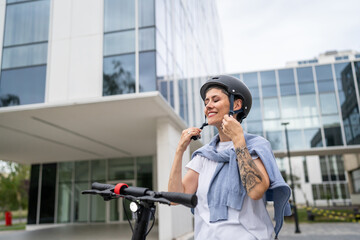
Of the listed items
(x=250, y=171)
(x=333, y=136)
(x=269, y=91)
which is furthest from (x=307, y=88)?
(x=250, y=171)

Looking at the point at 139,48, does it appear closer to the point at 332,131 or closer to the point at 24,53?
the point at 24,53

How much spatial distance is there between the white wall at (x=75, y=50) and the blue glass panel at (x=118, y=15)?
20 centimetres

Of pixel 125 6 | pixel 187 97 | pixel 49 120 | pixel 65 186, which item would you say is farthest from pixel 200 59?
pixel 65 186

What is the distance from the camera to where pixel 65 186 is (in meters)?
20.5

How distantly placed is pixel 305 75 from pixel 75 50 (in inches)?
746

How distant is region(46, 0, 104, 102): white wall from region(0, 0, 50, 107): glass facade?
291mm

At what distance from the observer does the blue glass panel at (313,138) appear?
73.4 feet

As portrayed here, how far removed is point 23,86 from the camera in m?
10.1

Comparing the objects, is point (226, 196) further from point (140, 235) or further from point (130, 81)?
point (130, 81)

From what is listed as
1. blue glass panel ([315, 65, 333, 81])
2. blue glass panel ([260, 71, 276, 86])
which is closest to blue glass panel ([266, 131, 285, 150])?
blue glass panel ([260, 71, 276, 86])

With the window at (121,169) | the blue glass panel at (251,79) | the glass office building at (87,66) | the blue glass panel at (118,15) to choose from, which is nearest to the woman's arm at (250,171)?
the glass office building at (87,66)

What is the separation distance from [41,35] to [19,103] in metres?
2.40

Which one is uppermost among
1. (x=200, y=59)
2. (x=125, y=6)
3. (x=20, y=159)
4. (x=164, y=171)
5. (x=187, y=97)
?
(x=200, y=59)

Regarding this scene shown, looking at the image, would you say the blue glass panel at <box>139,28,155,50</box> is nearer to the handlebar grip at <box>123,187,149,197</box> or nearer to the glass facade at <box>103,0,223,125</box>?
the glass facade at <box>103,0,223,125</box>
